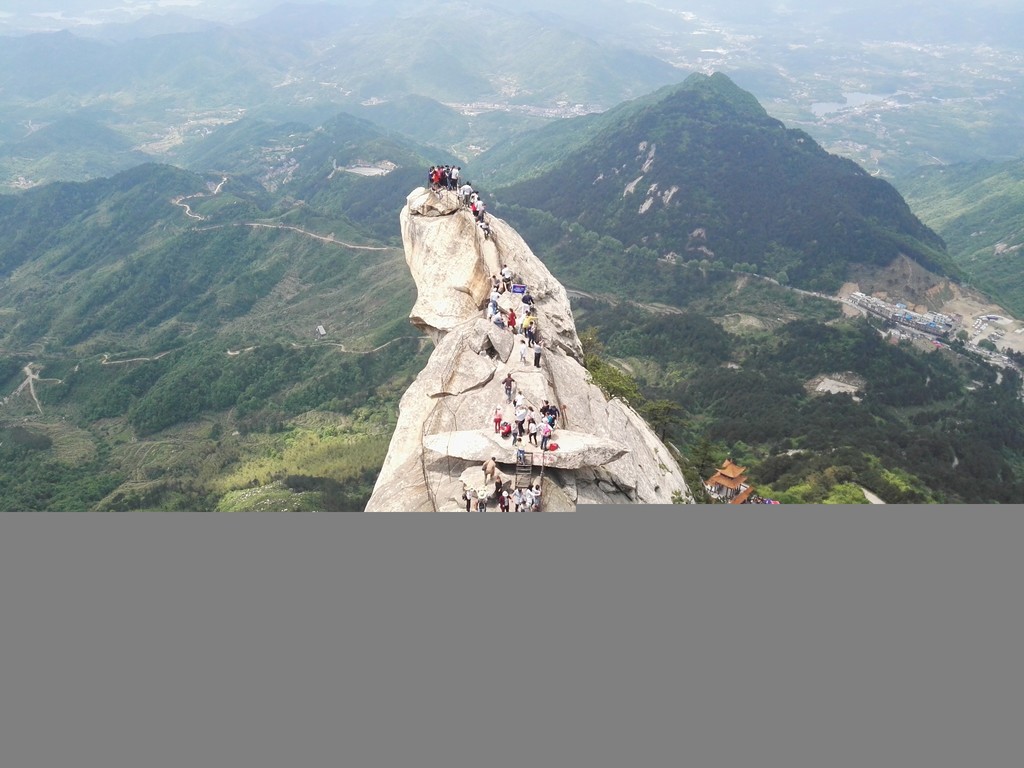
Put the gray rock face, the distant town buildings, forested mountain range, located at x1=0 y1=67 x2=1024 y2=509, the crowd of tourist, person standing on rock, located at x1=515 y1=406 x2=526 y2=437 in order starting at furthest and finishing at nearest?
the distant town buildings < forested mountain range, located at x1=0 y1=67 x2=1024 y2=509 < person standing on rock, located at x1=515 y1=406 x2=526 y2=437 < the gray rock face < the crowd of tourist

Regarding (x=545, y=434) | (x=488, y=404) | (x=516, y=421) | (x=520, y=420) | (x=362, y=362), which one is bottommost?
(x=362, y=362)

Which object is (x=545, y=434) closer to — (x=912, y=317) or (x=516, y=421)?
(x=516, y=421)

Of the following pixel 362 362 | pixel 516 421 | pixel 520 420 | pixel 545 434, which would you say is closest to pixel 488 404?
pixel 516 421

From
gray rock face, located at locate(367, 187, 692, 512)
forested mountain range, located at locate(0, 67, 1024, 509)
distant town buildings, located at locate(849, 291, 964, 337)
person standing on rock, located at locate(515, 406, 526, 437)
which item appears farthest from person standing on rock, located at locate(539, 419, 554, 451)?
distant town buildings, located at locate(849, 291, 964, 337)

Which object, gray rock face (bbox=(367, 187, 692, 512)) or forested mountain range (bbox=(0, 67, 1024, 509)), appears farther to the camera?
forested mountain range (bbox=(0, 67, 1024, 509))

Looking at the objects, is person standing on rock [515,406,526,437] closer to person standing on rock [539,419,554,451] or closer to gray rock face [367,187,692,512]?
gray rock face [367,187,692,512]

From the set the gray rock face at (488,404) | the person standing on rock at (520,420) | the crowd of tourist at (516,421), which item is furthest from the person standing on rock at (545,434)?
the person standing on rock at (520,420)

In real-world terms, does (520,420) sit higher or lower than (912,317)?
higher
